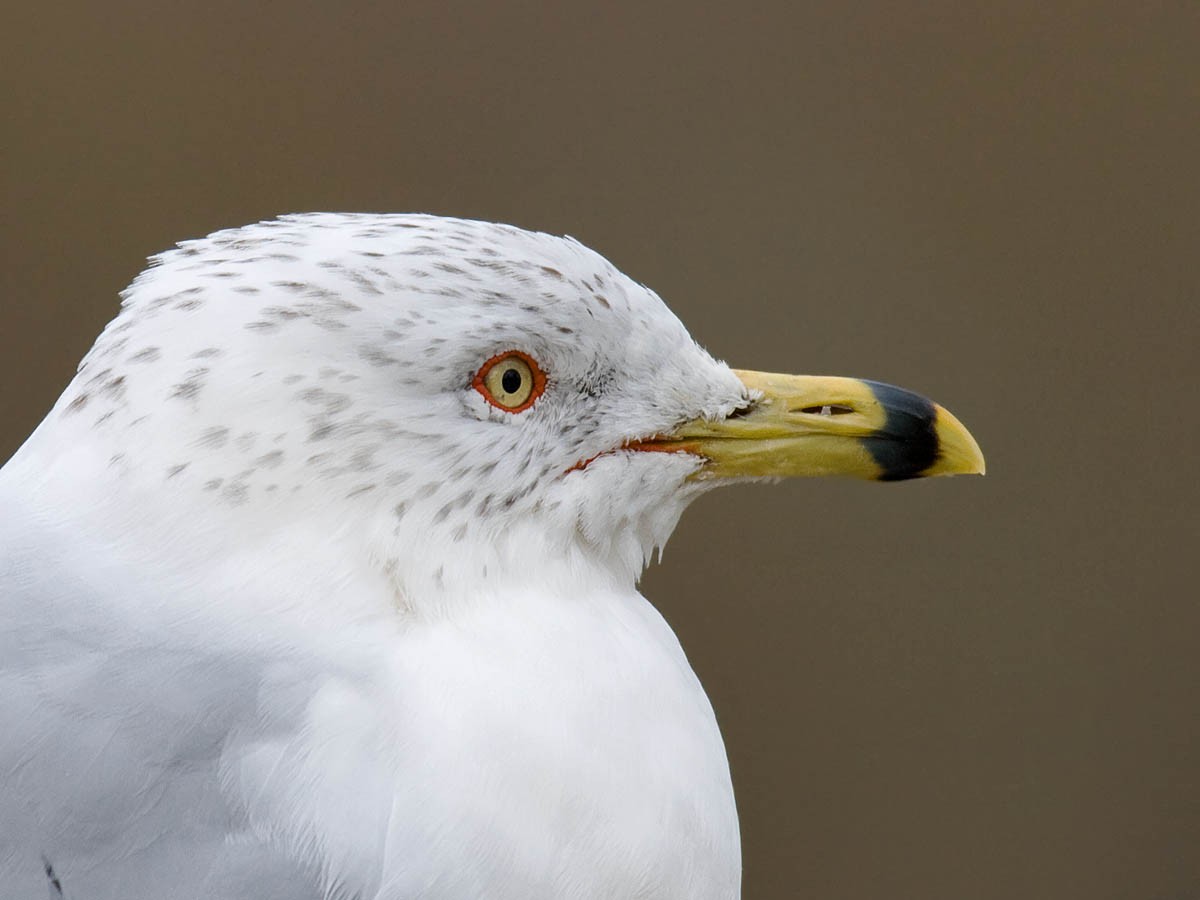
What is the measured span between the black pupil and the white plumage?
0.02 m

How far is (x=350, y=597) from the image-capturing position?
2.50 feet

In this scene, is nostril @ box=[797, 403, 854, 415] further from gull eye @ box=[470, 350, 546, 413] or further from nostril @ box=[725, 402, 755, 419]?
gull eye @ box=[470, 350, 546, 413]

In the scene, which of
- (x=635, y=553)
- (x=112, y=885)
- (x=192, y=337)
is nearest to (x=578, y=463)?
(x=635, y=553)

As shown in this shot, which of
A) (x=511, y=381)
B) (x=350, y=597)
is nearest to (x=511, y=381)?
(x=511, y=381)

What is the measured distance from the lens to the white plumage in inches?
27.5

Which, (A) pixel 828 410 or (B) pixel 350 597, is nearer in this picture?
(B) pixel 350 597

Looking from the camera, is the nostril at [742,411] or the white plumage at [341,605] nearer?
the white plumage at [341,605]

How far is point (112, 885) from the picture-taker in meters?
0.67

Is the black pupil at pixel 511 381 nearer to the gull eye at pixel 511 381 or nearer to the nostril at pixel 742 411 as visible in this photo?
the gull eye at pixel 511 381

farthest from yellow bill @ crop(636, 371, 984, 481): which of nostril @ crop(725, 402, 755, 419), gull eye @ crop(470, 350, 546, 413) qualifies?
gull eye @ crop(470, 350, 546, 413)

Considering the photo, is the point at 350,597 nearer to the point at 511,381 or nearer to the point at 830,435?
the point at 511,381

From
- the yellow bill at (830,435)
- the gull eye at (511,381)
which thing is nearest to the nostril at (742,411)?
the yellow bill at (830,435)

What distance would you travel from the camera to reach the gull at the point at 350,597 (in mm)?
700

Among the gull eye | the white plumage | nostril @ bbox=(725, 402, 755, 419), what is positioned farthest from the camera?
nostril @ bbox=(725, 402, 755, 419)
